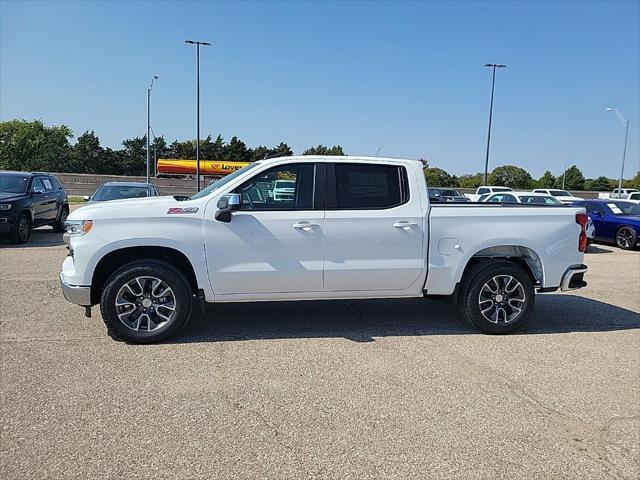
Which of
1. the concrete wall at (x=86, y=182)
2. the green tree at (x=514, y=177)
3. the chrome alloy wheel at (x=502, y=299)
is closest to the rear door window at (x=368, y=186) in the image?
the chrome alloy wheel at (x=502, y=299)

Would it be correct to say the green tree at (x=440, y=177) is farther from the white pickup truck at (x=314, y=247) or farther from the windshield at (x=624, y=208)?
the white pickup truck at (x=314, y=247)

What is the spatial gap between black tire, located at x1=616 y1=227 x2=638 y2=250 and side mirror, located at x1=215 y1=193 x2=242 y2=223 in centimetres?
1333

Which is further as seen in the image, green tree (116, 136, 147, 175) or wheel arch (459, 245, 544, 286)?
green tree (116, 136, 147, 175)

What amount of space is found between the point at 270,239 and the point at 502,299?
272cm

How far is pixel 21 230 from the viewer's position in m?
12.4

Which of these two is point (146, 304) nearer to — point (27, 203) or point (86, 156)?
point (27, 203)

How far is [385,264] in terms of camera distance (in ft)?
18.1

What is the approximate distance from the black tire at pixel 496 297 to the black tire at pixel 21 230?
10.9 metres

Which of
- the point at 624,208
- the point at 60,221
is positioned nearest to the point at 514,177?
the point at 624,208

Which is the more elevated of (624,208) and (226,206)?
(226,206)

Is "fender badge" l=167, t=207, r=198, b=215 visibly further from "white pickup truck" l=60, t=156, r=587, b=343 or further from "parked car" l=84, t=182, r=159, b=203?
"parked car" l=84, t=182, r=159, b=203

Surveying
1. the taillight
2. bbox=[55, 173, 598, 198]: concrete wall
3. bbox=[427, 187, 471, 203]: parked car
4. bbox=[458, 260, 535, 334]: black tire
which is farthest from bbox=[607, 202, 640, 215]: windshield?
bbox=[55, 173, 598, 198]: concrete wall

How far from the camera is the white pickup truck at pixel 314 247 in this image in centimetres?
515

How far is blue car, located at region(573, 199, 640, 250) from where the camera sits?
14555 millimetres
